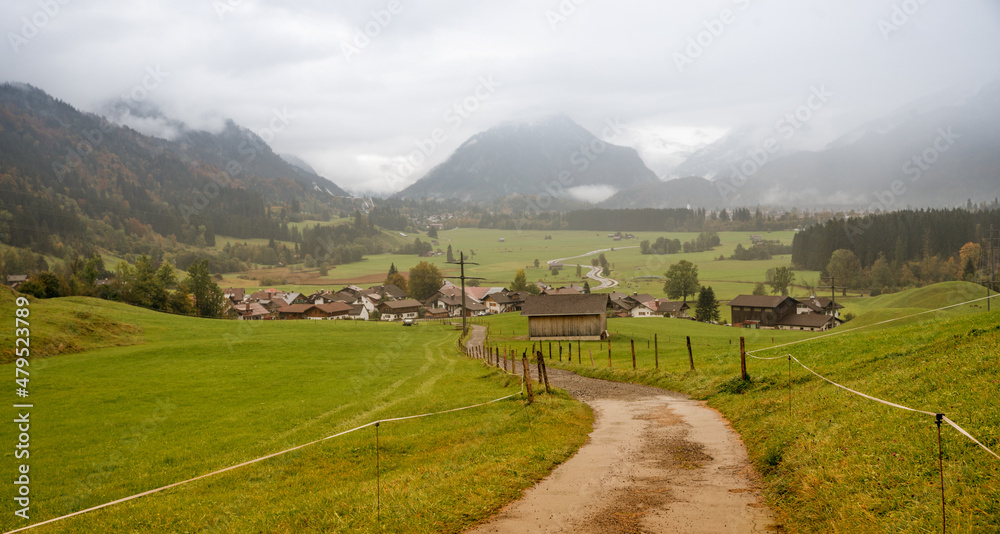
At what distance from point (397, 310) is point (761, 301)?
7526cm

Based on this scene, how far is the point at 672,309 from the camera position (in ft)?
396

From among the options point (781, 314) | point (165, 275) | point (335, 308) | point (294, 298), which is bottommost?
point (781, 314)

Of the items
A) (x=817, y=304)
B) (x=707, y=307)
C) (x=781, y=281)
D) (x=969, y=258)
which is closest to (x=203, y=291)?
(x=707, y=307)

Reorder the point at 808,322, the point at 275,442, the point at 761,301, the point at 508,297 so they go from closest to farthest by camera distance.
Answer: the point at 275,442, the point at 808,322, the point at 761,301, the point at 508,297

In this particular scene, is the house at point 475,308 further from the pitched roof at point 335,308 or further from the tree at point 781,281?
the tree at point 781,281

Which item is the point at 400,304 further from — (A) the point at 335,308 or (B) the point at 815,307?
(B) the point at 815,307

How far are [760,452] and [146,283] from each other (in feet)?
315

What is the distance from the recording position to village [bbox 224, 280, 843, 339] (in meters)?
66.5

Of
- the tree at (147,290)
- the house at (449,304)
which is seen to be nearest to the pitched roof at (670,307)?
the house at (449,304)

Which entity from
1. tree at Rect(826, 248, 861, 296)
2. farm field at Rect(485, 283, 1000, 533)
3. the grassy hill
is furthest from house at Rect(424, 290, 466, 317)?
farm field at Rect(485, 283, 1000, 533)

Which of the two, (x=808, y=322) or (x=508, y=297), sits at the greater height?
(x=508, y=297)

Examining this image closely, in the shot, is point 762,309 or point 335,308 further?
point 335,308

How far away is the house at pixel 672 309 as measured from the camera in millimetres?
119500

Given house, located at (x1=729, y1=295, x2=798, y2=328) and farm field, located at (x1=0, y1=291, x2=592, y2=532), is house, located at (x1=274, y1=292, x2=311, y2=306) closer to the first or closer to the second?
house, located at (x1=729, y1=295, x2=798, y2=328)
